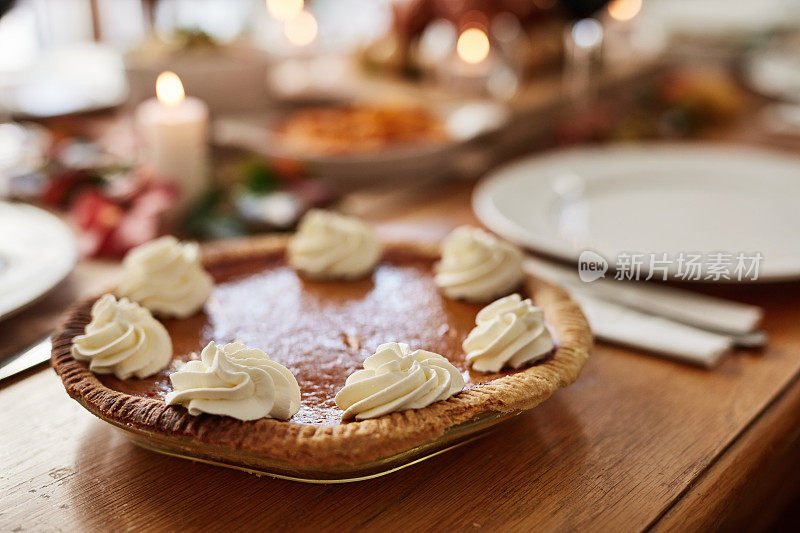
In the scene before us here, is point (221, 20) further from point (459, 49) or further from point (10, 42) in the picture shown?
Result: point (459, 49)

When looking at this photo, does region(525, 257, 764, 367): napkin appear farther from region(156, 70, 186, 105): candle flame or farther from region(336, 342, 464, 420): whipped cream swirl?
region(156, 70, 186, 105): candle flame

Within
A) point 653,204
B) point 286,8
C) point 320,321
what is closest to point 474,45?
point 653,204

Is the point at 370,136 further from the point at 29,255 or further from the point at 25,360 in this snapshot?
the point at 25,360

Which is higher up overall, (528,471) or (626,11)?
(626,11)

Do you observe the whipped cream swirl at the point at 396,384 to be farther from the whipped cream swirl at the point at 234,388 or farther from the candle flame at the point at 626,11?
the candle flame at the point at 626,11

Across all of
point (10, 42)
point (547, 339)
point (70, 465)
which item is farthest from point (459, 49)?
point (10, 42)

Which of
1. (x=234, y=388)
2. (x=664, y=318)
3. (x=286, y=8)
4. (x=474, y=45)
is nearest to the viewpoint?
(x=234, y=388)

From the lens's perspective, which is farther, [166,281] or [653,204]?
[653,204]

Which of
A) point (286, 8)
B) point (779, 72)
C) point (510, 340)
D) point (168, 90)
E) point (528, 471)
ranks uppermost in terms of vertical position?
point (286, 8)
